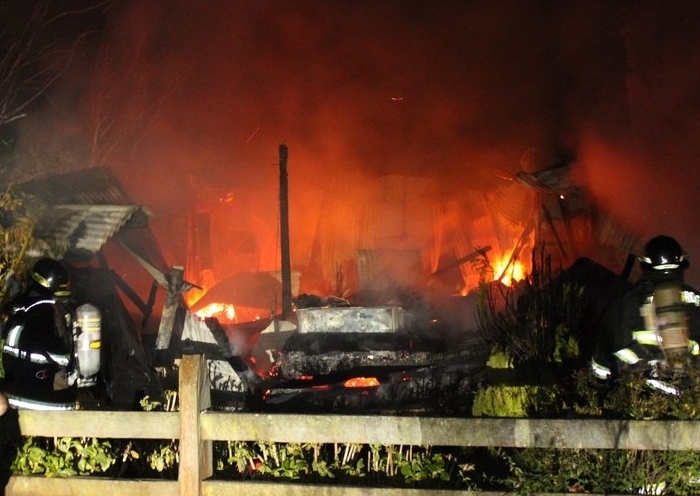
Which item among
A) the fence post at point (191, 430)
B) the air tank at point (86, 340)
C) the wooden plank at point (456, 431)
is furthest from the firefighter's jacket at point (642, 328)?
the air tank at point (86, 340)

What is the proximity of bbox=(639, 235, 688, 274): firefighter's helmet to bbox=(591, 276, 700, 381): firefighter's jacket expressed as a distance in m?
0.09

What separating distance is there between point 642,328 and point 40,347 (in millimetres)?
4938

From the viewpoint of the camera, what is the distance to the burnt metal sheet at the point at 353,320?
10336 millimetres

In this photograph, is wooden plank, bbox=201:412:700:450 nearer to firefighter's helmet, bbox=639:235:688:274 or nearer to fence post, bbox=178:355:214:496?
fence post, bbox=178:355:214:496

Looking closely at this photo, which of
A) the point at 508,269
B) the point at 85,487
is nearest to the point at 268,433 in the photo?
the point at 85,487

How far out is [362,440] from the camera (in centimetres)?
447

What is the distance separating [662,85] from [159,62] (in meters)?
12.4

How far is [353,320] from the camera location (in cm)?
1036

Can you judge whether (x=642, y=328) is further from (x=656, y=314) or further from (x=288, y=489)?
(x=288, y=489)

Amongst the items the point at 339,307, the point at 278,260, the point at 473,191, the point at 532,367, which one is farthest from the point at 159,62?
the point at 532,367

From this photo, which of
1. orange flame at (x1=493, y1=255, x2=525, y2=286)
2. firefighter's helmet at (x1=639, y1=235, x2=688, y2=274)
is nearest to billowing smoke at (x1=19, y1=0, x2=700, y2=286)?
orange flame at (x1=493, y1=255, x2=525, y2=286)

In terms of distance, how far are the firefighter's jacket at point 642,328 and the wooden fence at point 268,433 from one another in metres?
1.06

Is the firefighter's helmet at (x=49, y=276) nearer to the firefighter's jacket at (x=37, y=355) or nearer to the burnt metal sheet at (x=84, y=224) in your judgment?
the firefighter's jacket at (x=37, y=355)

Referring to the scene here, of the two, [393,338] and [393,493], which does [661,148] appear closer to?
[393,338]
